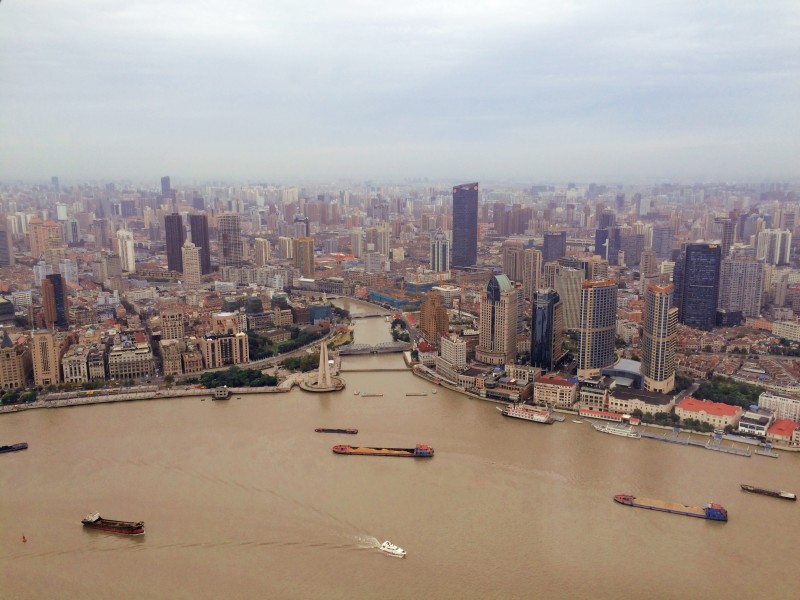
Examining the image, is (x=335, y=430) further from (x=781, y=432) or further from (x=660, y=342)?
(x=781, y=432)

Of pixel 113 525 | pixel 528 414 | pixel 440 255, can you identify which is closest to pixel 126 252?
pixel 440 255

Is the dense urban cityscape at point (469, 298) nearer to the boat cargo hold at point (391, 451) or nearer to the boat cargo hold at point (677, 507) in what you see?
the boat cargo hold at point (677, 507)

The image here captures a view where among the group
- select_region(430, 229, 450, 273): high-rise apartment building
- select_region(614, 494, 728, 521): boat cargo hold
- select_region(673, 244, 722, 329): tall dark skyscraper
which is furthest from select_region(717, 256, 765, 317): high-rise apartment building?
select_region(614, 494, 728, 521): boat cargo hold

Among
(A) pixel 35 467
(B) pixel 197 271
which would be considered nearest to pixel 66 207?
(B) pixel 197 271

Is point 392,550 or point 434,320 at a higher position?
point 434,320

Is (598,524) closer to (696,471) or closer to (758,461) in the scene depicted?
(696,471)
